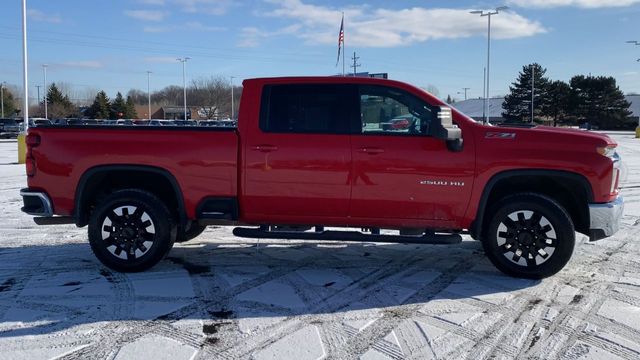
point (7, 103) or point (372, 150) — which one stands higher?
point (7, 103)

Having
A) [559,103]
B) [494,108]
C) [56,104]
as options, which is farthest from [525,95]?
[56,104]

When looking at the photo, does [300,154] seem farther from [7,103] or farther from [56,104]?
[7,103]

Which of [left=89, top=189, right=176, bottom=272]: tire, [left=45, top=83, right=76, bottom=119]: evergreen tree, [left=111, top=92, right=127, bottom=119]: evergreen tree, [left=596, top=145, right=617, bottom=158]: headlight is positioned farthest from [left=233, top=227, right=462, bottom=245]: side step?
[left=45, top=83, right=76, bottom=119]: evergreen tree

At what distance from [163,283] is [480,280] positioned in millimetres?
3188

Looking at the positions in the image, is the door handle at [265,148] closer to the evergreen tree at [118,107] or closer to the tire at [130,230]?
the tire at [130,230]

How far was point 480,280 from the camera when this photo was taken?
18.9 feet

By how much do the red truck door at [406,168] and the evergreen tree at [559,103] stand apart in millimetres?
63269

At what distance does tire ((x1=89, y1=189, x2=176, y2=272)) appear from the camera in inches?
234

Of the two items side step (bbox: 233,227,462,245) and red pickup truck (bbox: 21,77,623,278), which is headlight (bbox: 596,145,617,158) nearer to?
red pickup truck (bbox: 21,77,623,278)

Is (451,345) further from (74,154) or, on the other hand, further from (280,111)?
(74,154)

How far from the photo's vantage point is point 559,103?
6575 centimetres

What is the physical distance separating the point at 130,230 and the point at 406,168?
295 centimetres

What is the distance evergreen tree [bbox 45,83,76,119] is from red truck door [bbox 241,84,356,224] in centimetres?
7593

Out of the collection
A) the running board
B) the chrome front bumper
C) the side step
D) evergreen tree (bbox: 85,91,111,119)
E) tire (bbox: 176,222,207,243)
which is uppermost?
evergreen tree (bbox: 85,91,111,119)
